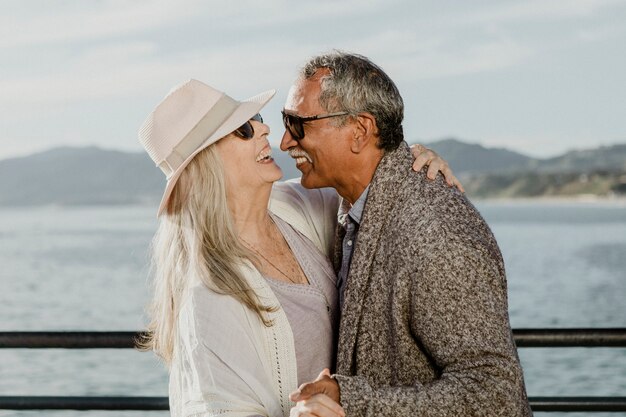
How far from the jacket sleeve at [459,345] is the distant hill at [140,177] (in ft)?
373

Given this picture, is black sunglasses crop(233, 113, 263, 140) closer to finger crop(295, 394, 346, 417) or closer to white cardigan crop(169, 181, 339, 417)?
white cardigan crop(169, 181, 339, 417)

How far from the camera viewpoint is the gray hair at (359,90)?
261 centimetres

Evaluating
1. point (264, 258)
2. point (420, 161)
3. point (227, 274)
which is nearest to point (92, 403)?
point (264, 258)

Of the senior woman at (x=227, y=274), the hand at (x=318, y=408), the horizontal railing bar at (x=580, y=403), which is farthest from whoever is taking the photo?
the horizontal railing bar at (x=580, y=403)

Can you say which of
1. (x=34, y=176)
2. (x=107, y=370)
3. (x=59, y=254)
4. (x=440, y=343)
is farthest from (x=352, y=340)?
(x=34, y=176)

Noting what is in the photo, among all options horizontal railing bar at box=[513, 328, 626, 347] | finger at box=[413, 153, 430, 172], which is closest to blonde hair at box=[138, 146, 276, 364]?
finger at box=[413, 153, 430, 172]

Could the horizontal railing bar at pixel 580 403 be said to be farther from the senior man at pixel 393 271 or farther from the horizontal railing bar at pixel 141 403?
the senior man at pixel 393 271

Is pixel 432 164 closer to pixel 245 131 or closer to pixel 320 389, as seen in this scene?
pixel 245 131

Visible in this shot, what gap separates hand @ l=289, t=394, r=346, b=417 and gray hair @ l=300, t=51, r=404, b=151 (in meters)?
0.74

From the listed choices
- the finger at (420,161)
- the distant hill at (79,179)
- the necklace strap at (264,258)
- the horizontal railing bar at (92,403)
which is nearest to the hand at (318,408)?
the necklace strap at (264,258)

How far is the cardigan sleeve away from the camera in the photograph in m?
2.37

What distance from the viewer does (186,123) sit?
2.64 meters

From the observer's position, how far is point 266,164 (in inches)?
108

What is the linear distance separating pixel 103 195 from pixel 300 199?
127772 mm
